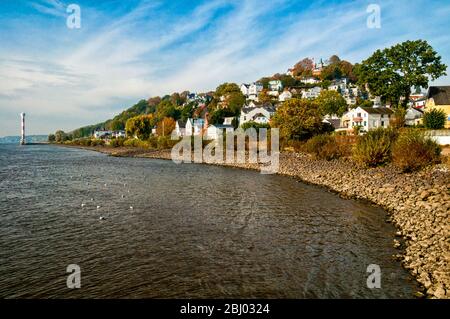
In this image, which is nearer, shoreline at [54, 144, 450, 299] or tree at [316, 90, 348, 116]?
shoreline at [54, 144, 450, 299]

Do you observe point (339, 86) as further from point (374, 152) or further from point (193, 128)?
point (374, 152)

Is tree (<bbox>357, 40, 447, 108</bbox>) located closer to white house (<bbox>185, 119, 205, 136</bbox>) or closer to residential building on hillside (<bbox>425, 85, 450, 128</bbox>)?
residential building on hillside (<bbox>425, 85, 450, 128</bbox>)

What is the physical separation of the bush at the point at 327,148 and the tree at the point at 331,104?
6195cm

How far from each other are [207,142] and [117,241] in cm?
5789

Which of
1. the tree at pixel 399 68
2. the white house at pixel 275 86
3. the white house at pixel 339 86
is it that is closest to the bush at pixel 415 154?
the tree at pixel 399 68

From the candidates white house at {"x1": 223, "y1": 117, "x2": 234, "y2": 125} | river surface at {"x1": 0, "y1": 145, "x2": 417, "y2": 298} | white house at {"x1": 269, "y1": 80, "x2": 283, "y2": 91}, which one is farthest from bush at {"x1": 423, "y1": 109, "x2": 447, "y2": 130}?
white house at {"x1": 269, "y1": 80, "x2": 283, "y2": 91}

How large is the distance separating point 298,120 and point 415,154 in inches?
1066

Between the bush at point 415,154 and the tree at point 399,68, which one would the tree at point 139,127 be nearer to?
the tree at point 399,68

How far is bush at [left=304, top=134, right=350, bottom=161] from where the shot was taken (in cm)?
3784

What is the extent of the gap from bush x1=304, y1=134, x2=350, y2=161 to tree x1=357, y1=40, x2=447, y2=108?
1077 inches

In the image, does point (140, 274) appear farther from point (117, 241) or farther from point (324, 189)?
point (324, 189)

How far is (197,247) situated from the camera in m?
13.0
